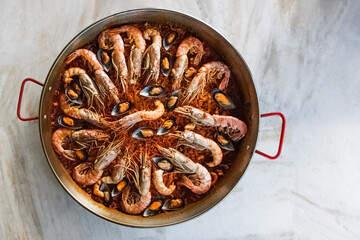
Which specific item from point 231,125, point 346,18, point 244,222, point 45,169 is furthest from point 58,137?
point 346,18

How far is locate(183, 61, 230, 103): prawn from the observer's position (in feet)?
8.56

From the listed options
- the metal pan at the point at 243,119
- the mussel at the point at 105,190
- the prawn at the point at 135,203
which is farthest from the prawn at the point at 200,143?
the mussel at the point at 105,190

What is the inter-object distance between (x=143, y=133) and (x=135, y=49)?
59 cm

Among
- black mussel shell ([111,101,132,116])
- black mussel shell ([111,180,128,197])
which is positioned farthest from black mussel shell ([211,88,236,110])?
black mussel shell ([111,180,128,197])

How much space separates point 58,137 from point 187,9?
1.31m

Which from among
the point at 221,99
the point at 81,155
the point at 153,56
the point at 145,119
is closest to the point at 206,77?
the point at 221,99

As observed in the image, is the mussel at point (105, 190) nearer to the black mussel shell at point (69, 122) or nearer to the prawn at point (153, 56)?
the black mussel shell at point (69, 122)

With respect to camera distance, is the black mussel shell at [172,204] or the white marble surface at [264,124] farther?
the white marble surface at [264,124]

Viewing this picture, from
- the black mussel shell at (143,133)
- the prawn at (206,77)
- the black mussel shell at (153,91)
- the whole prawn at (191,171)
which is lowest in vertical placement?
the whole prawn at (191,171)

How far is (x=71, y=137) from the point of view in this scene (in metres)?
2.59

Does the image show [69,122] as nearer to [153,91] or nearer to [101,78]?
[101,78]

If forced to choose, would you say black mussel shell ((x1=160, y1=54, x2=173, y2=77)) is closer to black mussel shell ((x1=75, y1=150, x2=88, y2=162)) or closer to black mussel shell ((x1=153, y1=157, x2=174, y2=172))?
black mussel shell ((x1=153, y1=157, x2=174, y2=172))

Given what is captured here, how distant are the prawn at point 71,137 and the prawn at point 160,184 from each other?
1.40ft

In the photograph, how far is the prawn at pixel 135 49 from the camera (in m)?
2.62
